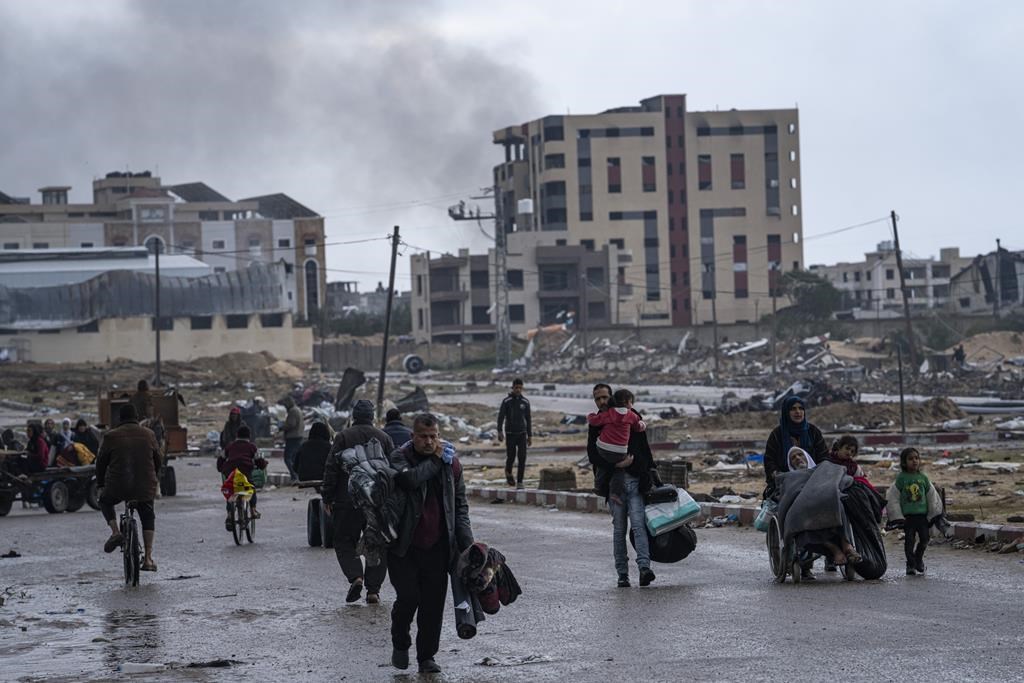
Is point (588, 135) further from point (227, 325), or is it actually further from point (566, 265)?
point (227, 325)

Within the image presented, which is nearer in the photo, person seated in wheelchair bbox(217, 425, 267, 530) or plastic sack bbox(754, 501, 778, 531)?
plastic sack bbox(754, 501, 778, 531)

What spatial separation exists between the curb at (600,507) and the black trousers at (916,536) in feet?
6.48

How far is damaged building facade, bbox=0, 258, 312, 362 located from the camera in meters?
102

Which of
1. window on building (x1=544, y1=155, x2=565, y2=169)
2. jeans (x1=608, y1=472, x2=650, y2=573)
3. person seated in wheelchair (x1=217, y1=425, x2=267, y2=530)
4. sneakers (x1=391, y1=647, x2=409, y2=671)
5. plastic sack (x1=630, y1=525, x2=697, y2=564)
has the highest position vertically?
window on building (x1=544, y1=155, x2=565, y2=169)

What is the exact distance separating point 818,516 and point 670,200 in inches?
4656

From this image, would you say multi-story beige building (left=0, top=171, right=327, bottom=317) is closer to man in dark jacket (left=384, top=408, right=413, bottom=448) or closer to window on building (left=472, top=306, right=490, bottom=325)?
window on building (left=472, top=306, right=490, bottom=325)

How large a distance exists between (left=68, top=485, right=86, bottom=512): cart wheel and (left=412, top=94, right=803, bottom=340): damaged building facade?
3795 inches

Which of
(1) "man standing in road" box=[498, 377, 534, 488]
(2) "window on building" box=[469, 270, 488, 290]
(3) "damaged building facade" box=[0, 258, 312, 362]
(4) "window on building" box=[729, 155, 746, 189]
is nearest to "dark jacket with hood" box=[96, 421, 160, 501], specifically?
(1) "man standing in road" box=[498, 377, 534, 488]

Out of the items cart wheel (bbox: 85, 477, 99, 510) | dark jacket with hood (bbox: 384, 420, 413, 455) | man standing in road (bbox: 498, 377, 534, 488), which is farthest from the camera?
cart wheel (bbox: 85, 477, 99, 510)

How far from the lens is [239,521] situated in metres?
18.5

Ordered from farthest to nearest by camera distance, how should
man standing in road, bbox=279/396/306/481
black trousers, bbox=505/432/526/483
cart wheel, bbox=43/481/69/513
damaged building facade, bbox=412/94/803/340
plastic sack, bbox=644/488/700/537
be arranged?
damaged building facade, bbox=412/94/803/340, man standing in road, bbox=279/396/306/481, cart wheel, bbox=43/481/69/513, black trousers, bbox=505/432/526/483, plastic sack, bbox=644/488/700/537

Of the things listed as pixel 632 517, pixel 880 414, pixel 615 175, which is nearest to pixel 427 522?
pixel 632 517

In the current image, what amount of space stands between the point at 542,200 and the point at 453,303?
512 inches

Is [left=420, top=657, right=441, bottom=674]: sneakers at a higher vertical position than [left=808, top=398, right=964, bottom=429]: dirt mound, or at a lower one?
lower
